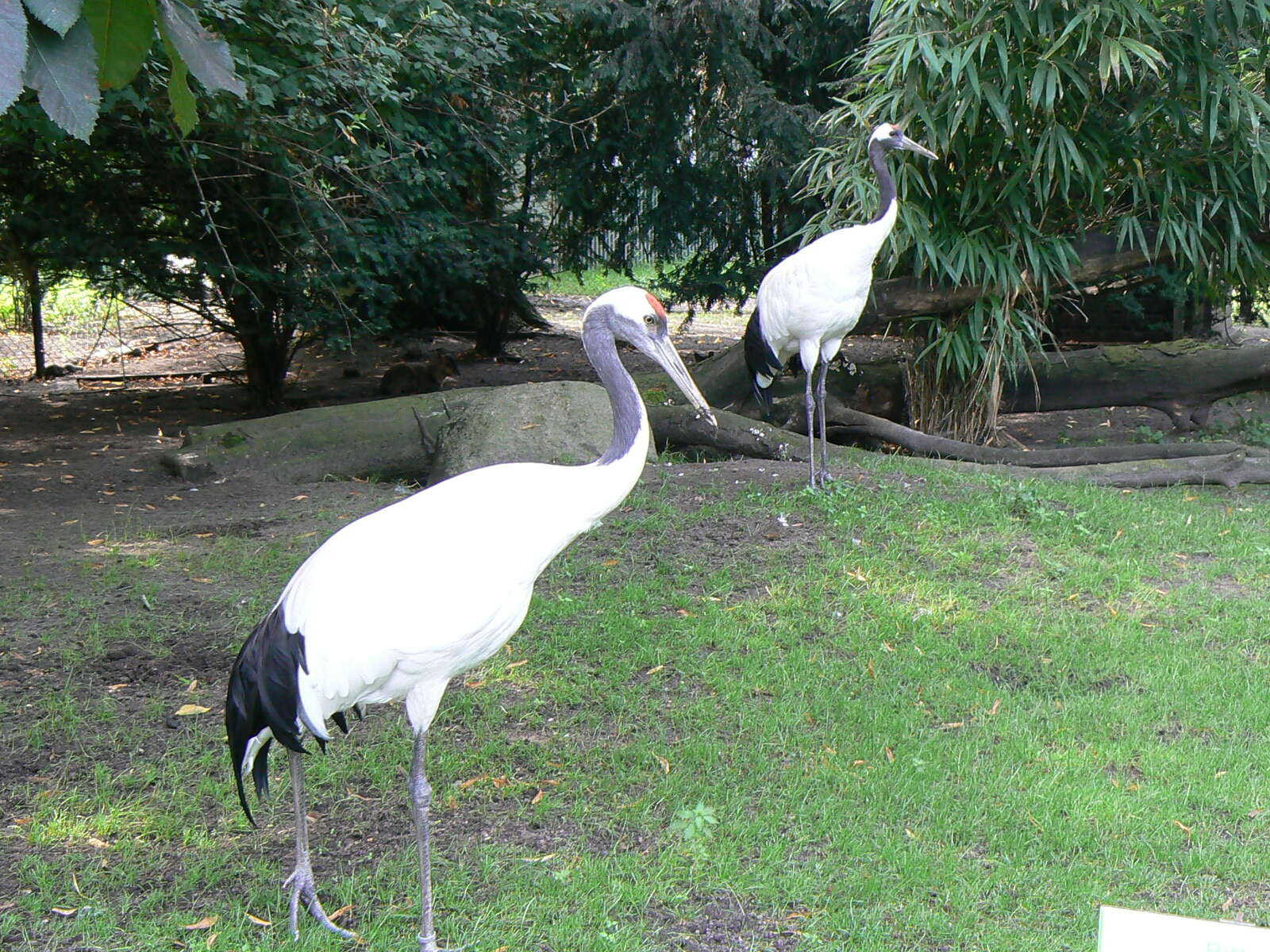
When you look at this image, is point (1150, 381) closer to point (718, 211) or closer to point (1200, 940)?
point (718, 211)

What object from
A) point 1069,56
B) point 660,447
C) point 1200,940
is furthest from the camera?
point 660,447

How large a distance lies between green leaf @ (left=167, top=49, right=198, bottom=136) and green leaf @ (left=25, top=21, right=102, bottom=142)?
0.77ft

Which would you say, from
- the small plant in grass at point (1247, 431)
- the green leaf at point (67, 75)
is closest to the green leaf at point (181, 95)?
the green leaf at point (67, 75)

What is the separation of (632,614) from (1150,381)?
5.53 m

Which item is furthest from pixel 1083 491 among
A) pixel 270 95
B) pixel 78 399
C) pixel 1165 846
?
pixel 78 399

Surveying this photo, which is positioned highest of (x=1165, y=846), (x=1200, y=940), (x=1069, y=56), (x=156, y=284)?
(x=1069, y=56)

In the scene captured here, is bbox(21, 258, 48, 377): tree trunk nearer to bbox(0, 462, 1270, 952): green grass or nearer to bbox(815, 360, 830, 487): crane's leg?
bbox(0, 462, 1270, 952): green grass

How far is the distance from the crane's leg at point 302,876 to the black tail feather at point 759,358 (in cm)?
506

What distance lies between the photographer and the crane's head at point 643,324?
3182mm

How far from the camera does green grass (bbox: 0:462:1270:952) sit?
3.08 m

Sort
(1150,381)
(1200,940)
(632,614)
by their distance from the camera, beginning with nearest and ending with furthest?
1. (1200,940)
2. (632,614)
3. (1150,381)

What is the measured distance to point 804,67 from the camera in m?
9.99

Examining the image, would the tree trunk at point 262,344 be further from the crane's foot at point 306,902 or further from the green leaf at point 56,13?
the green leaf at point 56,13

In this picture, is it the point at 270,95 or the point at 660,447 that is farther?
the point at 660,447
